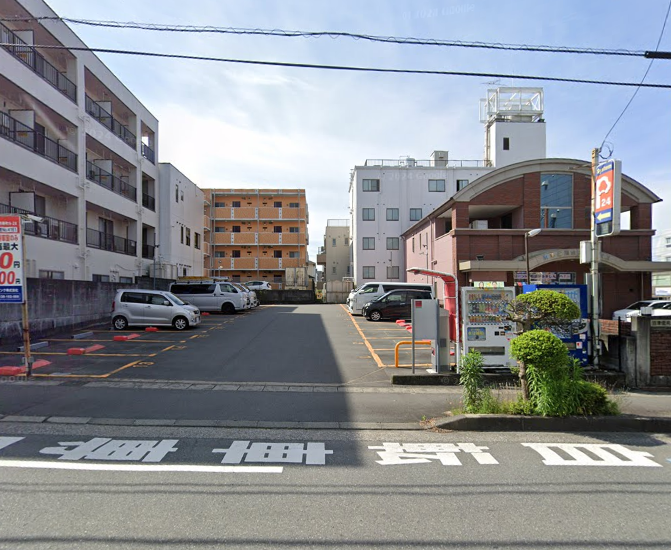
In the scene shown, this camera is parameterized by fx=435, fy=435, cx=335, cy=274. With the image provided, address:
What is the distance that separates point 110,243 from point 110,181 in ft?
10.9

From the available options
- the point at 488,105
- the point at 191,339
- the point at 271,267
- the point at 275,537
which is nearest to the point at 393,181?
the point at 488,105

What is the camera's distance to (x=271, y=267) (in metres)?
51.5

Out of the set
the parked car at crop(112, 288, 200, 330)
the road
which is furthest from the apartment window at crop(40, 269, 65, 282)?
the road

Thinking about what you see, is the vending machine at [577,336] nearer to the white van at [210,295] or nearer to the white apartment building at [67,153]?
the white apartment building at [67,153]

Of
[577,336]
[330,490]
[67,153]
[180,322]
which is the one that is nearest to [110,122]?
[67,153]

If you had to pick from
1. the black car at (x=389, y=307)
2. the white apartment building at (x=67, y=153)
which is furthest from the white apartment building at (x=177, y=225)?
the black car at (x=389, y=307)

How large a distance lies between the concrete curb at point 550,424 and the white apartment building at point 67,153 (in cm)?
1548

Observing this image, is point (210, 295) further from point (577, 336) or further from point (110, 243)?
point (577, 336)

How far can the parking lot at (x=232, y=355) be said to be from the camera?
9.54 m

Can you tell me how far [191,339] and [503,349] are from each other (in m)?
10.1

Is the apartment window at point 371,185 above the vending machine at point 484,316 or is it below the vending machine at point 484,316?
above

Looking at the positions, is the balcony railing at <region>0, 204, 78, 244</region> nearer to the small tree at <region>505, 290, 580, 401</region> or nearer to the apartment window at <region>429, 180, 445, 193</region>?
the small tree at <region>505, 290, 580, 401</region>

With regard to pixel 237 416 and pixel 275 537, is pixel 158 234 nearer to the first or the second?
pixel 237 416

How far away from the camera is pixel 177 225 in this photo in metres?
31.5
